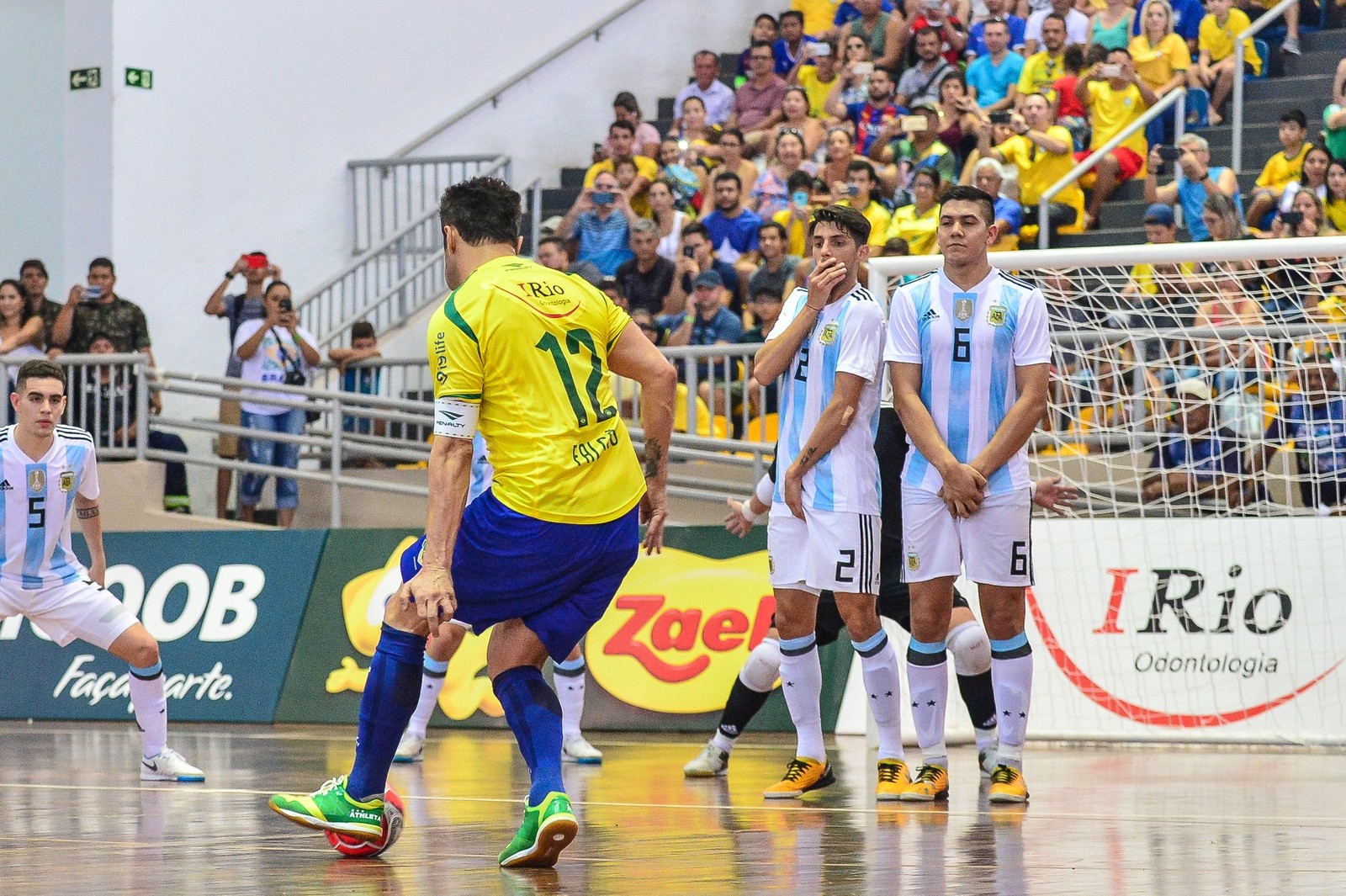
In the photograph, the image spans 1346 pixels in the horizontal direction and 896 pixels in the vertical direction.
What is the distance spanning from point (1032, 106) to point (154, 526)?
8.19 m

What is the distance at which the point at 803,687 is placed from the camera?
8547mm

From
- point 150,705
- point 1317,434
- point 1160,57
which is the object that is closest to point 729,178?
point 1160,57

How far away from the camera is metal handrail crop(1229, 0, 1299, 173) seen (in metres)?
15.6

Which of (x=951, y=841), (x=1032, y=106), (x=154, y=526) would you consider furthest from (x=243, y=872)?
(x=1032, y=106)

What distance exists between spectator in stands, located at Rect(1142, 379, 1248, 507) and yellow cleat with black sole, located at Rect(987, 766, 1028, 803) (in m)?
4.19

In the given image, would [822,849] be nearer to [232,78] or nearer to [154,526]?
[154,526]

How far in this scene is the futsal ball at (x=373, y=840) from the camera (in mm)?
6156

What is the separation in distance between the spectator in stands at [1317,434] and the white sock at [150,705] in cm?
669

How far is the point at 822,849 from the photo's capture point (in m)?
6.34

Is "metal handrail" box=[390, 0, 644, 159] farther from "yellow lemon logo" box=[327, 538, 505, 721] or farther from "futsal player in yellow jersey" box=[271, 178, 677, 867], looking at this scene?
"futsal player in yellow jersey" box=[271, 178, 677, 867]

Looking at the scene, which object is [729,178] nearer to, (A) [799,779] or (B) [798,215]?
(B) [798,215]

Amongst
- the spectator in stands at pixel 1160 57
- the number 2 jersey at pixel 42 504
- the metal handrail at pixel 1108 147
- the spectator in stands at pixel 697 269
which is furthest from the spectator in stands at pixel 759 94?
the number 2 jersey at pixel 42 504

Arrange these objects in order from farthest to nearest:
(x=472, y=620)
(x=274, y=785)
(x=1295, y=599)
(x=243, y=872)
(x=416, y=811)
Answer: (x=1295, y=599) < (x=274, y=785) < (x=416, y=811) < (x=472, y=620) < (x=243, y=872)

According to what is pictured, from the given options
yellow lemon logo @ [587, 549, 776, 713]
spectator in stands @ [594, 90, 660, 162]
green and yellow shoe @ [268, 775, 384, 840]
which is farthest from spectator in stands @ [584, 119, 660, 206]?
green and yellow shoe @ [268, 775, 384, 840]
